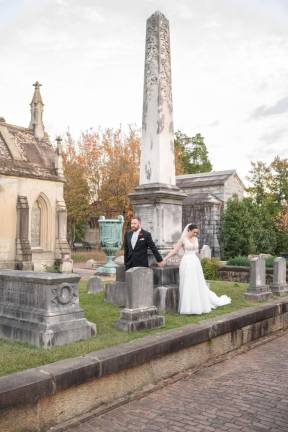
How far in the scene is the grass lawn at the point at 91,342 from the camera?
199 inches

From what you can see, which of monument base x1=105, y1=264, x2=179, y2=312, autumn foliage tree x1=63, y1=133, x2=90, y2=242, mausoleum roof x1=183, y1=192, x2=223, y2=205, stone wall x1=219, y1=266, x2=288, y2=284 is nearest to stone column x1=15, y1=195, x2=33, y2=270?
stone wall x1=219, y1=266, x2=288, y2=284

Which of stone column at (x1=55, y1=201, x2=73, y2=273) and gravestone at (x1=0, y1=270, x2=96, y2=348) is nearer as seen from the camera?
gravestone at (x1=0, y1=270, x2=96, y2=348)

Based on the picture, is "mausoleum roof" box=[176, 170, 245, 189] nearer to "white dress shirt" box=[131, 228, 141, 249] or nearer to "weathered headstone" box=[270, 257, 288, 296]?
"weathered headstone" box=[270, 257, 288, 296]

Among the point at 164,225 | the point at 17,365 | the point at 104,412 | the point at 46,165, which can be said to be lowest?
the point at 104,412

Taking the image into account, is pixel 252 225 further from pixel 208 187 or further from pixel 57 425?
pixel 57 425

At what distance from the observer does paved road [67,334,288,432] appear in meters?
4.50

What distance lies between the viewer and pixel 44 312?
5.73 metres

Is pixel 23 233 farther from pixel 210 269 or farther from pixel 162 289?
pixel 162 289

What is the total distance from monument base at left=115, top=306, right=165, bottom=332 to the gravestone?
543 mm

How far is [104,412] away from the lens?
4.93 m

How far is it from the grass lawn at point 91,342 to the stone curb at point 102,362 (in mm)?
238

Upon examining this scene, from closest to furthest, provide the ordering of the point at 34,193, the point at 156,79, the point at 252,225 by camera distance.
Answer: the point at 156,79 → the point at 34,193 → the point at 252,225

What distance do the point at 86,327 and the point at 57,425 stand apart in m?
1.71

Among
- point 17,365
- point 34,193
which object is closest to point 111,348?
point 17,365
